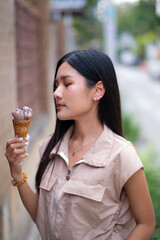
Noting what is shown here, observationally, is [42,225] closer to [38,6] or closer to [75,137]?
[75,137]

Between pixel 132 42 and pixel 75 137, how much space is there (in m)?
82.1

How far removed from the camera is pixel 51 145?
215 centimetres

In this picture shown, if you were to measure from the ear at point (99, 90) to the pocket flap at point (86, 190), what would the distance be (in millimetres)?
459

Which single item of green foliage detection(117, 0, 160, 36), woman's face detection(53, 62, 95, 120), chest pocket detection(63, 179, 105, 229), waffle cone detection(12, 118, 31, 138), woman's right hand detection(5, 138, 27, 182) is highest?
green foliage detection(117, 0, 160, 36)

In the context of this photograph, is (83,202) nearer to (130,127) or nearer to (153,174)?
(153,174)

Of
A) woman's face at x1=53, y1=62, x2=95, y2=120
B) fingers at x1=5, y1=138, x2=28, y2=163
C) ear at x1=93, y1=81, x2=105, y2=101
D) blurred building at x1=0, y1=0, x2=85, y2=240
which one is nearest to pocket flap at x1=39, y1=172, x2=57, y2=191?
fingers at x1=5, y1=138, x2=28, y2=163

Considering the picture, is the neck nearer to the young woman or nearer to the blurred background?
the young woman

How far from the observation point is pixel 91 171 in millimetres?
1863

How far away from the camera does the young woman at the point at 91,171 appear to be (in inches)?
72.1

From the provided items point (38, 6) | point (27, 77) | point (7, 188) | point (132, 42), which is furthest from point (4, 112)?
point (132, 42)

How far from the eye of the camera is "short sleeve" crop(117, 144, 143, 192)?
5.91 ft

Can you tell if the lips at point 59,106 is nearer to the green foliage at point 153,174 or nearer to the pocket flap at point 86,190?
the pocket flap at point 86,190

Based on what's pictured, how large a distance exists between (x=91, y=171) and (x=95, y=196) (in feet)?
0.43

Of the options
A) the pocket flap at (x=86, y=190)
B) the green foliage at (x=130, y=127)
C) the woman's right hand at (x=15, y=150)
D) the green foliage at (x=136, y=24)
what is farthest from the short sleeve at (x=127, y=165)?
the green foliage at (x=136, y=24)
